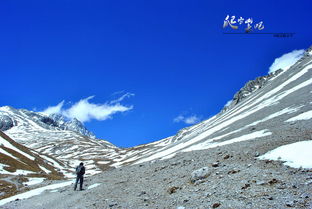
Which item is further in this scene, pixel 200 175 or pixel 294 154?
pixel 200 175

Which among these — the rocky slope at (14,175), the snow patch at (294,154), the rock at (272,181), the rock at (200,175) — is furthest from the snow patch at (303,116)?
the rocky slope at (14,175)

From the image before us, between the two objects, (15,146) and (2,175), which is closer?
(2,175)

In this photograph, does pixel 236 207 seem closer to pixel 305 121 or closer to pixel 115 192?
pixel 115 192

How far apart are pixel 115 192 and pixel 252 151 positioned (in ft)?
38.7

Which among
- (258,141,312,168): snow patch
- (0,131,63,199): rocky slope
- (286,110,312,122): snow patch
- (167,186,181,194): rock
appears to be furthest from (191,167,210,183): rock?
(0,131,63,199): rocky slope

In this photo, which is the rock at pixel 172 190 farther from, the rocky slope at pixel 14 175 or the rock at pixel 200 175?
the rocky slope at pixel 14 175

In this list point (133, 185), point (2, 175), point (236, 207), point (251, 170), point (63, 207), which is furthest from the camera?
point (2, 175)

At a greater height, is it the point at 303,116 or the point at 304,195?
the point at 303,116

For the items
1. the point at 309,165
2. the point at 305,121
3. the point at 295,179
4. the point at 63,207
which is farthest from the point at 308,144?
the point at 63,207

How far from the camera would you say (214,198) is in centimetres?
1472

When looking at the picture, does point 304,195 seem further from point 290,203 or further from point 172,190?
point 172,190

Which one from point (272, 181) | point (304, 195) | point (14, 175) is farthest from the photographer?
point (14, 175)

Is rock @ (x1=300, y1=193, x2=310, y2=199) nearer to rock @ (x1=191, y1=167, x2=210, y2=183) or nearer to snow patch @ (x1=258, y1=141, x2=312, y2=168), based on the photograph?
snow patch @ (x1=258, y1=141, x2=312, y2=168)

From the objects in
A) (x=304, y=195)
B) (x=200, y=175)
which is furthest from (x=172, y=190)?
(x=304, y=195)
